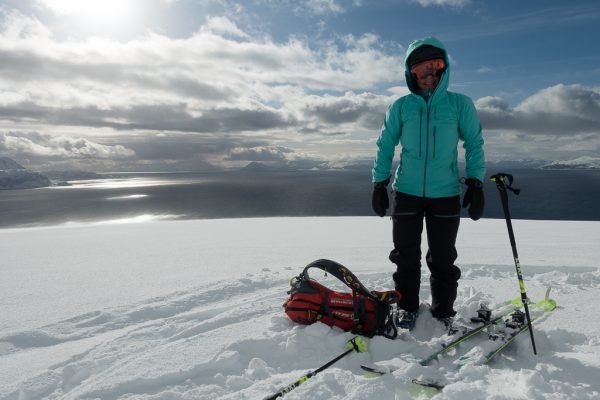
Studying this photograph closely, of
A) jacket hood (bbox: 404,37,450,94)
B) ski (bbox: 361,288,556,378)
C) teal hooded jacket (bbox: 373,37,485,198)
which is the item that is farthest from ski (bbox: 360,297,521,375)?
jacket hood (bbox: 404,37,450,94)

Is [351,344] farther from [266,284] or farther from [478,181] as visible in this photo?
[266,284]

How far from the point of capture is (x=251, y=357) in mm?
2959

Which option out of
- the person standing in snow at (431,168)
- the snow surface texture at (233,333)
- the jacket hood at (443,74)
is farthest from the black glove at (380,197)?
the snow surface texture at (233,333)

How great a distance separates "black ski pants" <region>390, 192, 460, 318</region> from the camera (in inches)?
139

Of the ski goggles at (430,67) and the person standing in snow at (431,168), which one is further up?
the ski goggles at (430,67)

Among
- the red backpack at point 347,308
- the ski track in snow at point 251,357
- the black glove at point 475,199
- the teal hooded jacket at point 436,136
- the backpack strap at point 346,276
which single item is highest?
the teal hooded jacket at point 436,136

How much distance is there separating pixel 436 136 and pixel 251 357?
105 inches

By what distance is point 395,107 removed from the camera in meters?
3.66

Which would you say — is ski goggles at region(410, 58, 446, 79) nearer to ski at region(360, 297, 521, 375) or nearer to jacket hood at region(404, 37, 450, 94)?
jacket hood at region(404, 37, 450, 94)

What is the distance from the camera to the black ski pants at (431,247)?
3.54m

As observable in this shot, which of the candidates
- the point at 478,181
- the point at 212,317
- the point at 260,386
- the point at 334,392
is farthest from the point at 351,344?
the point at 478,181

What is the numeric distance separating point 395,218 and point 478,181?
898mm

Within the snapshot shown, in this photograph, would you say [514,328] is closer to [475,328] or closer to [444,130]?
[475,328]

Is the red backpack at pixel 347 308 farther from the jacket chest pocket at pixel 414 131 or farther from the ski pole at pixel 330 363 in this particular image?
the jacket chest pocket at pixel 414 131
